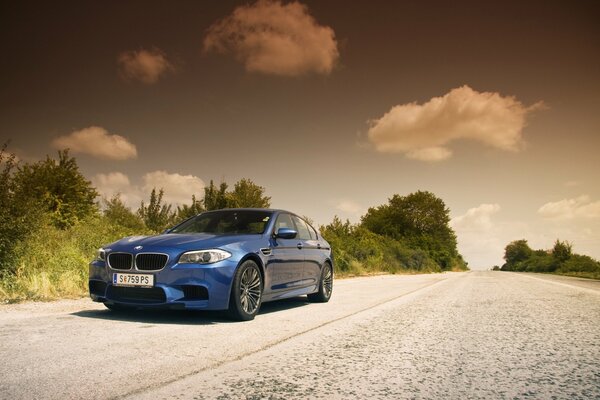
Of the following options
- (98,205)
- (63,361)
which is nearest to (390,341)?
(63,361)

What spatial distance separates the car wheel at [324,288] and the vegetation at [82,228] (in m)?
4.21

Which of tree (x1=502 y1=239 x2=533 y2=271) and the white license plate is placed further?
tree (x1=502 y1=239 x2=533 y2=271)

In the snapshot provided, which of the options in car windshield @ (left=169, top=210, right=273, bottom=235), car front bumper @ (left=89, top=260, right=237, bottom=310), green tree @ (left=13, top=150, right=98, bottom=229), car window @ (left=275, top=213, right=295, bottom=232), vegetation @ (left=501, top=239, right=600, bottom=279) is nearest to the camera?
car front bumper @ (left=89, top=260, right=237, bottom=310)

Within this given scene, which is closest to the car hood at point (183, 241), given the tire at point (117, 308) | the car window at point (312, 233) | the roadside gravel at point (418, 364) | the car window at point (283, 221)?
the tire at point (117, 308)

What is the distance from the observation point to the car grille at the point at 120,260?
5.51 meters

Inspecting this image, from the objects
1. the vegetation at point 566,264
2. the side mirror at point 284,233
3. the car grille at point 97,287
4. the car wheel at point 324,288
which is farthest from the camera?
the vegetation at point 566,264

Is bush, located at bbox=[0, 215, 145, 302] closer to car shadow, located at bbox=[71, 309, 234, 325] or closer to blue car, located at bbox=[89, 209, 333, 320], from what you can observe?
car shadow, located at bbox=[71, 309, 234, 325]

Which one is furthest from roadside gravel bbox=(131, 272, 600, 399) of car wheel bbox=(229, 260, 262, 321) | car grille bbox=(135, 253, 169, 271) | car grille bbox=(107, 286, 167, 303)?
car grille bbox=(135, 253, 169, 271)

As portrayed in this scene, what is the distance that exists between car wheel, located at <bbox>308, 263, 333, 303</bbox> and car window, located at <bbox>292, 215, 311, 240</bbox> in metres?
0.79

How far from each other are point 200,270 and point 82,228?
420 inches

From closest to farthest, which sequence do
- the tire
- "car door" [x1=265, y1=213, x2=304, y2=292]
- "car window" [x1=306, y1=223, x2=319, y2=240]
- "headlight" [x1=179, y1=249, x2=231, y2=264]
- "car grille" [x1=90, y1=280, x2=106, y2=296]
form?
"headlight" [x1=179, y1=249, x2=231, y2=264], "car grille" [x1=90, y1=280, x2=106, y2=296], the tire, "car door" [x1=265, y1=213, x2=304, y2=292], "car window" [x1=306, y1=223, x2=319, y2=240]

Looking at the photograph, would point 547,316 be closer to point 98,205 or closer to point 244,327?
point 244,327

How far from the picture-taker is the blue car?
5.25 metres

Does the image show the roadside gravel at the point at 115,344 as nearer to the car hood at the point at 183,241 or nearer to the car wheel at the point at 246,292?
the car wheel at the point at 246,292
